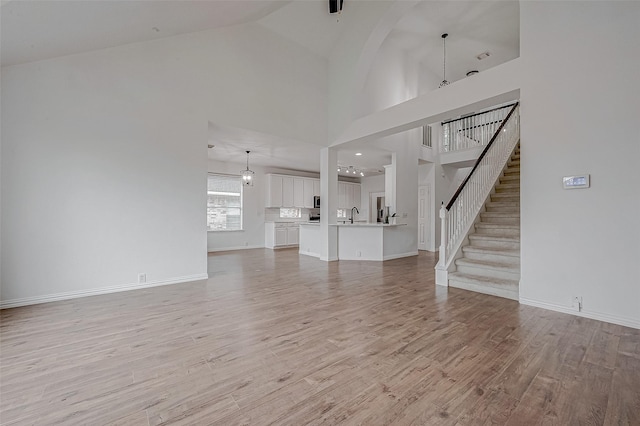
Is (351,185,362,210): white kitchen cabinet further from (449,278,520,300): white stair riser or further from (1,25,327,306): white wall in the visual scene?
(449,278,520,300): white stair riser

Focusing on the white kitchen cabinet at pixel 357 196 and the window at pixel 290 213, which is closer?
the window at pixel 290 213

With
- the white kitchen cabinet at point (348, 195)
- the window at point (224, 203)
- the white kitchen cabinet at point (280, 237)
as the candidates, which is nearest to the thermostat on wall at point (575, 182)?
the white kitchen cabinet at point (280, 237)

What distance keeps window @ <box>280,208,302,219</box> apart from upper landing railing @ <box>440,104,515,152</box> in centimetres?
531

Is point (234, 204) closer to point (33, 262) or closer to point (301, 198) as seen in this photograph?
point (301, 198)

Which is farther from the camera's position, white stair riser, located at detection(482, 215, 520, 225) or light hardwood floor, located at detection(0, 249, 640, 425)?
white stair riser, located at detection(482, 215, 520, 225)

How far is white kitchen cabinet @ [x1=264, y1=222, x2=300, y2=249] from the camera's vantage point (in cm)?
876

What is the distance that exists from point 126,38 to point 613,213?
6124mm

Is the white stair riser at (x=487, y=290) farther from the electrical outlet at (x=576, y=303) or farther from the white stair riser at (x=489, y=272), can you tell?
the electrical outlet at (x=576, y=303)

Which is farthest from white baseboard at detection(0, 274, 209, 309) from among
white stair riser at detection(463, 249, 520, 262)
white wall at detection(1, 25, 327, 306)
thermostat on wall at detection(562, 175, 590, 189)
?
thermostat on wall at detection(562, 175, 590, 189)

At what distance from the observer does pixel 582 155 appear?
9.49 feet

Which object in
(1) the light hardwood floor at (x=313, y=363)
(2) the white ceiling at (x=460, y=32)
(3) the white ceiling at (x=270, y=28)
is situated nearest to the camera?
(1) the light hardwood floor at (x=313, y=363)

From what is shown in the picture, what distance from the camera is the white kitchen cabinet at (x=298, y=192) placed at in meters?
9.42

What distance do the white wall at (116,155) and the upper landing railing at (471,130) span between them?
19.5 feet

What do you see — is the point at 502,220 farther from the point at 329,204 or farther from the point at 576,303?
the point at 329,204
